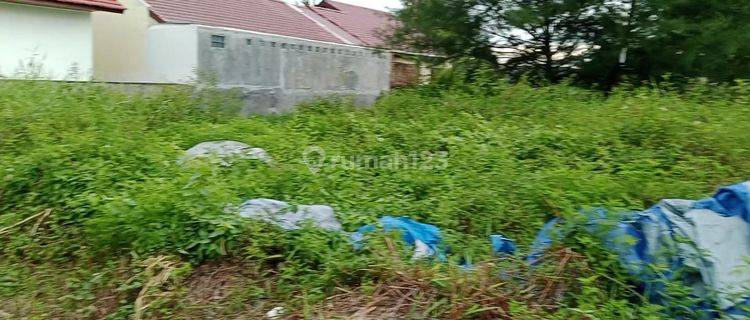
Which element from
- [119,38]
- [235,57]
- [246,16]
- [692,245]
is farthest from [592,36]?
[246,16]

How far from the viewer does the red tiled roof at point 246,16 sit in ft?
38.2

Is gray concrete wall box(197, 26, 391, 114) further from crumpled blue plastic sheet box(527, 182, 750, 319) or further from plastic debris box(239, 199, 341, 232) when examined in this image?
crumpled blue plastic sheet box(527, 182, 750, 319)

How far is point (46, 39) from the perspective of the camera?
28.9ft

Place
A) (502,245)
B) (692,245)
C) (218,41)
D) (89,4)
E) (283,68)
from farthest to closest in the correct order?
(89,4), (283,68), (218,41), (502,245), (692,245)

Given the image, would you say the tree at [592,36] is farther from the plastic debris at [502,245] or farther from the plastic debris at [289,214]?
the plastic debris at [289,214]

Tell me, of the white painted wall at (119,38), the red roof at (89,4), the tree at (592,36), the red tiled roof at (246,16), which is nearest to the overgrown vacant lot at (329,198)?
the tree at (592,36)

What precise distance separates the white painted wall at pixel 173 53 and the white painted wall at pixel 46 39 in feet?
3.16

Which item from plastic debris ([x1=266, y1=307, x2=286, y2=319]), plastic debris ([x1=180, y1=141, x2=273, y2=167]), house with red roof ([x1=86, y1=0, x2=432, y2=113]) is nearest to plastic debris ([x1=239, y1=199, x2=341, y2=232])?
plastic debris ([x1=266, y1=307, x2=286, y2=319])

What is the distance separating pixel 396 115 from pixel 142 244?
4.39 meters

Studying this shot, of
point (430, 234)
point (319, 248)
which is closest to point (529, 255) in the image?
point (430, 234)

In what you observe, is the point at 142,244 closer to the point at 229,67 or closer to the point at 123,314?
the point at 123,314

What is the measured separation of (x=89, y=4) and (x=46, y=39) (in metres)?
0.84

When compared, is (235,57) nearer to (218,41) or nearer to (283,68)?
(218,41)

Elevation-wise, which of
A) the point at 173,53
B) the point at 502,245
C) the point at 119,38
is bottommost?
the point at 502,245
